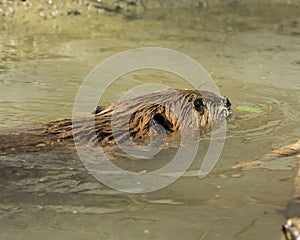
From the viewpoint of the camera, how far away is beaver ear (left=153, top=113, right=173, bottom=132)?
14.8ft

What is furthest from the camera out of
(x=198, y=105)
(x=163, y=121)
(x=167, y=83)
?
(x=167, y=83)

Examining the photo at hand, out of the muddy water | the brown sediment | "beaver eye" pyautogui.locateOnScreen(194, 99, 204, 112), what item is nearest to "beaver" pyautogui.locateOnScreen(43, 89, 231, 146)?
"beaver eye" pyautogui.locateOnScreen(194, 99, 204, 112)

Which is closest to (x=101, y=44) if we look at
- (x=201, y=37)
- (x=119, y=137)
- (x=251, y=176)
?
(x=201, y=37)

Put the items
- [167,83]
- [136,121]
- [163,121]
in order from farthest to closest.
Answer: [167,83]
[163,121]
[136,121]

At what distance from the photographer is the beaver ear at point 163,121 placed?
14.8 ft

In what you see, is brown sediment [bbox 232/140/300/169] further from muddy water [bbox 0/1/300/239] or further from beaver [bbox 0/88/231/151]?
beaver [bbox 0/88/231/151]

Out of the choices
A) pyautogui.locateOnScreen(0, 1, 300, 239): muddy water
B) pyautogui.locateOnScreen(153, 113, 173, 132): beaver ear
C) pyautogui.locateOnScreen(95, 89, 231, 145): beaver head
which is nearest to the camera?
pyautogui.locateOnScreen(0, 1, 300, 239): muddy water

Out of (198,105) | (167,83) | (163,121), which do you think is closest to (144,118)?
(163,121)

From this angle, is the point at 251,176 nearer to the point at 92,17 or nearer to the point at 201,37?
the point at 201,37

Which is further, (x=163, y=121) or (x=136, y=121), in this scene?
(x=163, y=121)

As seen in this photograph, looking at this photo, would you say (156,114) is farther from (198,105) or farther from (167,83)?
(167,83)

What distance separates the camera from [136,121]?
14.4 feet

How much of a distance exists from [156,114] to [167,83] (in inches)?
82.2

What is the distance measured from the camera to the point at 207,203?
3.55 metres
